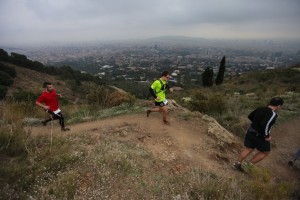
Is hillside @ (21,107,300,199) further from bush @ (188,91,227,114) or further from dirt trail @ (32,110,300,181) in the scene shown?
bush @ (188,91,227,114)

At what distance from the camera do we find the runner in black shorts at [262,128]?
4812 mm

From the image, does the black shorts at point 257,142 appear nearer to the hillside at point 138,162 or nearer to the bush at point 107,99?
the hillside at point 138,162

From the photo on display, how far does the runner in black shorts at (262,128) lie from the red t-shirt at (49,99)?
510 centimetres

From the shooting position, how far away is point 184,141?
20.2ft

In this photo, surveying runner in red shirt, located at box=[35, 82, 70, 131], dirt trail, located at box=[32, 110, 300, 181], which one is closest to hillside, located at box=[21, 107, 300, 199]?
dirt trail, located at box=[32, 110, 300, 181]

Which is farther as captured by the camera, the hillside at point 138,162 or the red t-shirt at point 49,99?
the red t-shirt at point 49,99

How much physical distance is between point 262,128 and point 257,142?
0.44 metres

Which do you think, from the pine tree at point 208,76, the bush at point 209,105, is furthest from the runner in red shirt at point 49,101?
the pine tree at point 208,76

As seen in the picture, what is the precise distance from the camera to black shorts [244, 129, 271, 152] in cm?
510

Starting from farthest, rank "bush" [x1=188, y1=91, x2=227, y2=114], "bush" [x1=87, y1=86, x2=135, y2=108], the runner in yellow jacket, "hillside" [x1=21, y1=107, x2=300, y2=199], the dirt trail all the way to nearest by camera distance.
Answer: "bush" [x1=87, y1=86, x2=135, y2=108], "bush" [x1=188, y1=91, x2=227, y2=114], the runner in yellow jacket, the dirt trail, "hillside" [x1=21, y1=107, x2=300, y2=199]

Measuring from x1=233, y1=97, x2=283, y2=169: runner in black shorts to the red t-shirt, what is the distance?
16.7 feet

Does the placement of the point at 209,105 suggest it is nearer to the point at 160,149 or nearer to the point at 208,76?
the point at 160,149

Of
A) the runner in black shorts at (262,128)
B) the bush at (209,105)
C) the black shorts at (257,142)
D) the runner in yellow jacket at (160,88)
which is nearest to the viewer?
the runner in black shorts at (262,128)

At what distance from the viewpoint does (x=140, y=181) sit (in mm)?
4090
